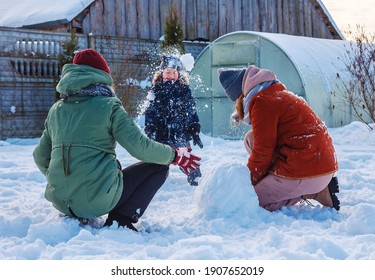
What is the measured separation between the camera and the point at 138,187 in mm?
4090

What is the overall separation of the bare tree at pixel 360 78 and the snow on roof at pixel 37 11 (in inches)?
263

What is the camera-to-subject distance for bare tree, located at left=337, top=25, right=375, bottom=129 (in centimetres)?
1254

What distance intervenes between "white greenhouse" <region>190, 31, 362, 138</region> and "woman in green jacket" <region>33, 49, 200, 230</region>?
26.9ft

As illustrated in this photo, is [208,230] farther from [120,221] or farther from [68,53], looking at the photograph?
[68,53]

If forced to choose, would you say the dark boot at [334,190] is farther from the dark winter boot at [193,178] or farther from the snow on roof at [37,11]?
the snow on roof at [37,11]

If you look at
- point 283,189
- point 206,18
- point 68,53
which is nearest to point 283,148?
point 283,189

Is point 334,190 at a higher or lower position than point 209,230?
higher

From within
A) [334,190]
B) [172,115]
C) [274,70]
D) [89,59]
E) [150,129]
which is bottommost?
[334,190]

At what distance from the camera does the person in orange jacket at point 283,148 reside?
4336 mm

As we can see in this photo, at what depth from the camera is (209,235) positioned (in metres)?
3.84

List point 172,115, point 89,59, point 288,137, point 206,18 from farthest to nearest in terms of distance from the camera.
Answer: point 206,18 → point 172,115 → point 288,137 → point 89,59

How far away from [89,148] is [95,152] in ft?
0.14

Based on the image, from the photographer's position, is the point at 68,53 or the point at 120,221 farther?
the point at 68,53
